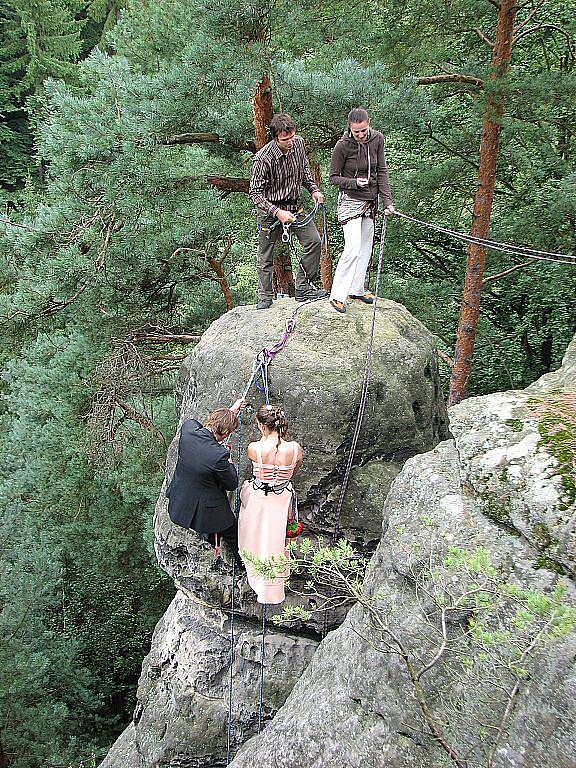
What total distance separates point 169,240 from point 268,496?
4276 mm

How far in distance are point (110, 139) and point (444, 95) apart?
3978 millimetres

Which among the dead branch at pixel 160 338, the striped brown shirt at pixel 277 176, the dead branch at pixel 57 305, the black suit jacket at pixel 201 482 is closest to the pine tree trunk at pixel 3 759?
the dead branch at pixel 160 338

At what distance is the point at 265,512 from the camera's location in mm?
5410

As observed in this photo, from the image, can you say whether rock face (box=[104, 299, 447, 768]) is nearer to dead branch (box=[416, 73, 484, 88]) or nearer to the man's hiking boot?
the man's hiking boot

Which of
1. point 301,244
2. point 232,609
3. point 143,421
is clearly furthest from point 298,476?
point 143,421

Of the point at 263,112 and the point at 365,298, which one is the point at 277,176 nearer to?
the point at 365,298

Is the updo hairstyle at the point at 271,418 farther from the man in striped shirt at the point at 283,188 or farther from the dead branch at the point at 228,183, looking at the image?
the dead branch at the point at 228,183

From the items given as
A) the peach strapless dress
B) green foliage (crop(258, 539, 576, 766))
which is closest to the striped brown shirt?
the peach strapless dress

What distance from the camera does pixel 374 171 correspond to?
5902mm

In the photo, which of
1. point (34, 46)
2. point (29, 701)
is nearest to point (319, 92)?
point (29, 701)

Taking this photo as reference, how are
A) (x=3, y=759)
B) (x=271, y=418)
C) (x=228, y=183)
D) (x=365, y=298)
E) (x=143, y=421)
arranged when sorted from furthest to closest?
(x=3, y=759) < (x=143, y=421) < (x=228, y=183) < (x=365, y=298) < (x=271, y=418)

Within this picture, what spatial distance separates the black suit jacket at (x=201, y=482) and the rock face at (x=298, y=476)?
2.51 feet

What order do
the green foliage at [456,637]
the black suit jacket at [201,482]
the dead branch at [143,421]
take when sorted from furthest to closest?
the dead branch at [143,421]
the black suit jacket at [201,482]
the green foliage at [456,637]

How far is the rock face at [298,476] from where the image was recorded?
5863mm
